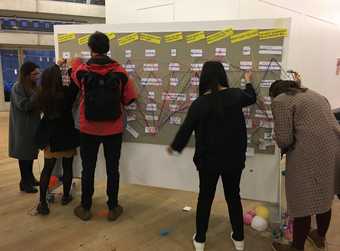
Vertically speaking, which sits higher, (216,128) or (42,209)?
(216,128)

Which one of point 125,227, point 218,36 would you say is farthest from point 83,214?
point 218,36

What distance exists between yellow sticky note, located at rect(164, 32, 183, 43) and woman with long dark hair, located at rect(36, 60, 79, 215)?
84 cm

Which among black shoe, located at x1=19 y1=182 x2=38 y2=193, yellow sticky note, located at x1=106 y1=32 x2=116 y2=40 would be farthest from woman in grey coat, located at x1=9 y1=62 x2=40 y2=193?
yellow sticky note, located at x1=106 y1=32 x2=116 y2=40

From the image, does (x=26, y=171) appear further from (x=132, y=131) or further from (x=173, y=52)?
(x=173, y=52)

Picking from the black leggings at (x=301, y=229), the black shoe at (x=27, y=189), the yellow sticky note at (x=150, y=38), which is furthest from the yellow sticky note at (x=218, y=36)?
the black shoe at (x=27, y=189)

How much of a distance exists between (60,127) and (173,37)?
46.9 inches

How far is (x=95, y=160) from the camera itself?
106 inches

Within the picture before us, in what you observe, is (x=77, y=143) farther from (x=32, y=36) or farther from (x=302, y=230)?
(x=32, y=36)

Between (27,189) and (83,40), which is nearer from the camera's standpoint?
(83,40)

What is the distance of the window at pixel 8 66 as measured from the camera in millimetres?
8992

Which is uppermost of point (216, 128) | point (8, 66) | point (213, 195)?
point (8, 66)

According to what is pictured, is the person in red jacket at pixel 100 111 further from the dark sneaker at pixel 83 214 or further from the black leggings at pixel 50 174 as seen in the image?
the black leggings at pixel 50 174

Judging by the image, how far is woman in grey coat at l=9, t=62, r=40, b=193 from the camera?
2.98 meters

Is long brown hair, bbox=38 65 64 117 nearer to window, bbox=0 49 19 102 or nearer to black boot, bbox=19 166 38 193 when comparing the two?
black boot, bbox=19 166 38 193
